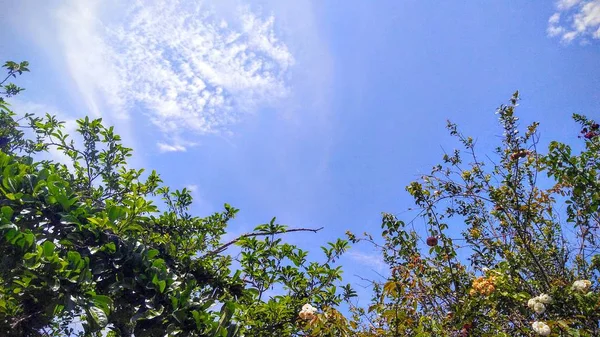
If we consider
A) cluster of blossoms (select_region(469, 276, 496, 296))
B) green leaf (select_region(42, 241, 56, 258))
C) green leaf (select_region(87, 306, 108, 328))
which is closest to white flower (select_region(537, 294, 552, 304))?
cluster of blossoms (select_region(469, 276, 496, 296))

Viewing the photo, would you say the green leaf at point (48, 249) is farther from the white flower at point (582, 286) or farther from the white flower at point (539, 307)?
the white flower at point (582, 286)

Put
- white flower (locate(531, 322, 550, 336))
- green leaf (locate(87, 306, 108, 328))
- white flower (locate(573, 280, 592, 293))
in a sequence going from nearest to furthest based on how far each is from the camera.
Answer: green leaf (locate(87, 306, 108, 328)) → white flower (locate(531, 322, 550, 336)) → white flower (locate(573, 280, 592, 293))

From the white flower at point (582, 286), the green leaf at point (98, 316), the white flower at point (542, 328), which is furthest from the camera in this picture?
the white flower at point (582, 286)

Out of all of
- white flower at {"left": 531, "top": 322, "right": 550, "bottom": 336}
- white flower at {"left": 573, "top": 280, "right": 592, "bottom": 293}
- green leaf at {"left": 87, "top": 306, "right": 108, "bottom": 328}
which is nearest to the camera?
green leaf at {"left": 87, "top": 306, "right": 108, "bottom": 328}

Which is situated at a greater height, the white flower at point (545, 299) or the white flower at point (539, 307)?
the white flower at point (545, 299)

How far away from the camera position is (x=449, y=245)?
3.66 metres

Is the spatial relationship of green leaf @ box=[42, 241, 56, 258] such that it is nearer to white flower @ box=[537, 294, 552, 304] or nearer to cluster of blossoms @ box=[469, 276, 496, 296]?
cluster of blossoms @ box=[469, 276, 496, 296]

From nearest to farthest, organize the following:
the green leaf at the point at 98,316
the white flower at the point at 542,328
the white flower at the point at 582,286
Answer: the green leaf at the point at 98,316
the white flower at the point at 542,328
the white flower at the point at 582,286

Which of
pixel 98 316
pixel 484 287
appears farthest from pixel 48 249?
pixel 484 287

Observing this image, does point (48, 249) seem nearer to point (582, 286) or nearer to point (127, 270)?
point (127, 270)

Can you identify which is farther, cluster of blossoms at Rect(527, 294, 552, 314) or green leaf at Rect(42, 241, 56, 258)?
cluster of blossoms at Rect(527, 294, 552, 314)

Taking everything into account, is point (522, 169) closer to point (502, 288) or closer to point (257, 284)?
point (502, 288)

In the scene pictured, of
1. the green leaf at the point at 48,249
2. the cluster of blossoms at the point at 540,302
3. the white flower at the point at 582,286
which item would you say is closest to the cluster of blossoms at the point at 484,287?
the cluster of blossoms at the point at 540,302

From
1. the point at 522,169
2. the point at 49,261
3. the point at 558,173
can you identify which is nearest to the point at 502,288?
the point at 558,173
